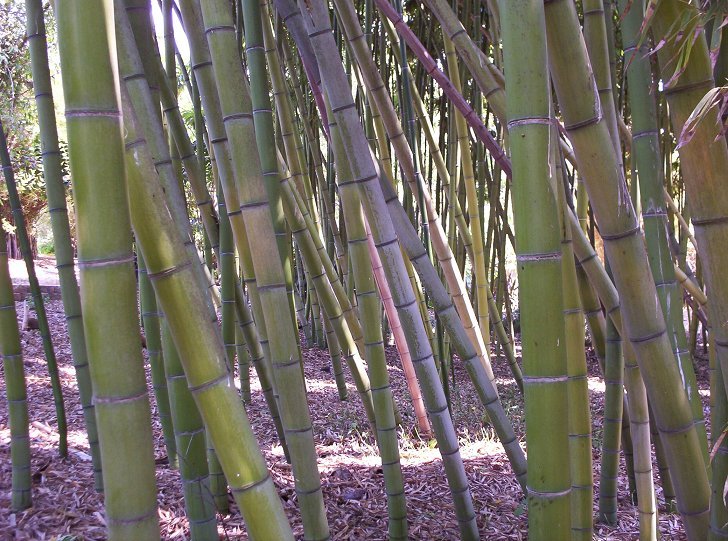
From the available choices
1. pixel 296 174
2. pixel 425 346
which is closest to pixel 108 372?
pixel 425 346

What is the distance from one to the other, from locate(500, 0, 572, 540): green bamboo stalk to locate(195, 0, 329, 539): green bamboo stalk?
475mm

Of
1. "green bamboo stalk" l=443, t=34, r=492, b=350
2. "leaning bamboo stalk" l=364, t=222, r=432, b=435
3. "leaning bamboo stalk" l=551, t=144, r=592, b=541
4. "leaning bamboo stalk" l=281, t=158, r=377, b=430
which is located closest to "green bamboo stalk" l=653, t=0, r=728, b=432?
"leaning bamboo stalk" l=551, t=144, r=592, b=541

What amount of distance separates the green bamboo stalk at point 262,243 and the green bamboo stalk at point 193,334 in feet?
0.95

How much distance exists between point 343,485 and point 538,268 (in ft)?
5.17

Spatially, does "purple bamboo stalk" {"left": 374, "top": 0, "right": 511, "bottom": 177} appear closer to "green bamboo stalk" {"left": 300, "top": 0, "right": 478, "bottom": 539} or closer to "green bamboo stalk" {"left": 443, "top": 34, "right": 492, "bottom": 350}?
"green bamboo stalk" {"left": 300, "top": 0, "right": 478, "bottom": 539}

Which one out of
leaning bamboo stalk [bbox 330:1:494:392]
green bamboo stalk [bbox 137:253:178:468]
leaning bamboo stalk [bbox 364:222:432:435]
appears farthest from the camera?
leaning bamboo stalk [bbox 364:222:432:435]

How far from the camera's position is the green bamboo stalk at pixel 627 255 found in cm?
78

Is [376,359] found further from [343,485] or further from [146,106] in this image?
[146,106]

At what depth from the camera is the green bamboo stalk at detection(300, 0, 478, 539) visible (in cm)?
127

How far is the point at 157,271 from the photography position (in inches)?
27.6

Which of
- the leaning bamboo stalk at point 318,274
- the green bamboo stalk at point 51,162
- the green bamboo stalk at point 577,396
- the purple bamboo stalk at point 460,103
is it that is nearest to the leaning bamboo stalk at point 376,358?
the leaning bamboo stalk at point 318,274

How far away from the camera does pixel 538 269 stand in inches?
27.4

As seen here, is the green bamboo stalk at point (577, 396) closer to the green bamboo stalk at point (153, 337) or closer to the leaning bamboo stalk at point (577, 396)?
the leaning bamboo stalk at point (577, 396)

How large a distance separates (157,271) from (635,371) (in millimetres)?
996
